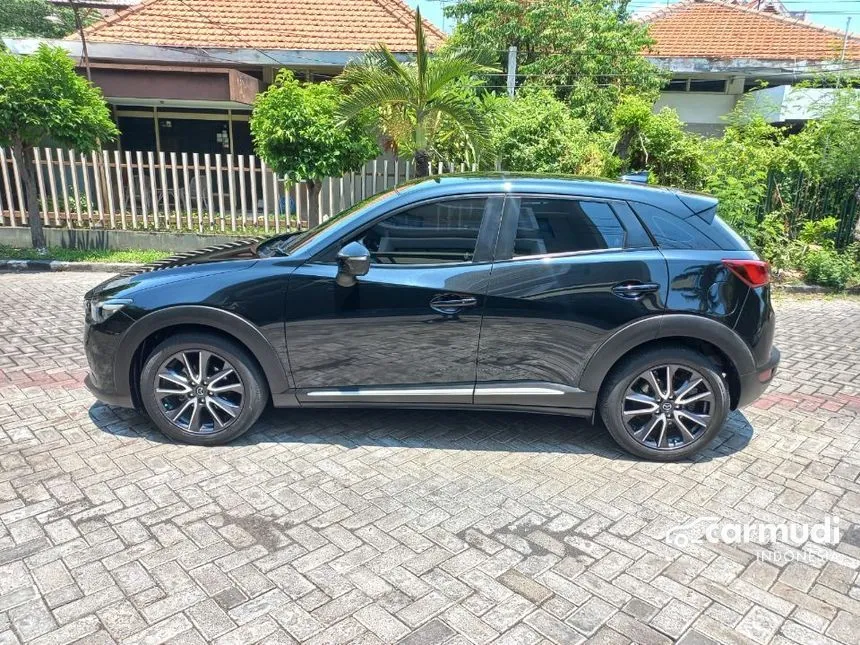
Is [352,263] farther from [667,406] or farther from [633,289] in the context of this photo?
[667,406]

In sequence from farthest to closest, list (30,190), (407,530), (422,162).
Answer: (30,190) → (422,162) → (407,530)

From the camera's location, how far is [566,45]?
13.2 metres

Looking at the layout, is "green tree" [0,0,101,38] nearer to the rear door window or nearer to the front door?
the front door

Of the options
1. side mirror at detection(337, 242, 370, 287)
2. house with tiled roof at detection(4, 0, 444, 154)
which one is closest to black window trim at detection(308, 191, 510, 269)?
side mirror at detection(337, 242, 370, 287)

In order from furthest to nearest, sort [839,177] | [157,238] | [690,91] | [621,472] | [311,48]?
[690,91], [311,48], [157,238], [839,177], [621,472]

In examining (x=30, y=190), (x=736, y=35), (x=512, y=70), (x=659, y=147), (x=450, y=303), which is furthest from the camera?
(x=736, y=35)

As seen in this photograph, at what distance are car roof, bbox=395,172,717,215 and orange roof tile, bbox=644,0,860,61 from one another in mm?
14475

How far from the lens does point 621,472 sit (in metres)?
3.62

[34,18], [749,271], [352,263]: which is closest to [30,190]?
[352,263]

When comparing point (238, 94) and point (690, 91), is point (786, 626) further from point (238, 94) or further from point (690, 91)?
point (690, 91)

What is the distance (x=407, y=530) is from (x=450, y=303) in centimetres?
129

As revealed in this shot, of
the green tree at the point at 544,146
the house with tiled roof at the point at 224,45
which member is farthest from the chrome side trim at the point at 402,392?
the house with tiled roof at the point at 224,45

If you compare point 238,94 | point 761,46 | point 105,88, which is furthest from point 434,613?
point 761,46

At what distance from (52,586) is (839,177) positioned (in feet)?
37.4
